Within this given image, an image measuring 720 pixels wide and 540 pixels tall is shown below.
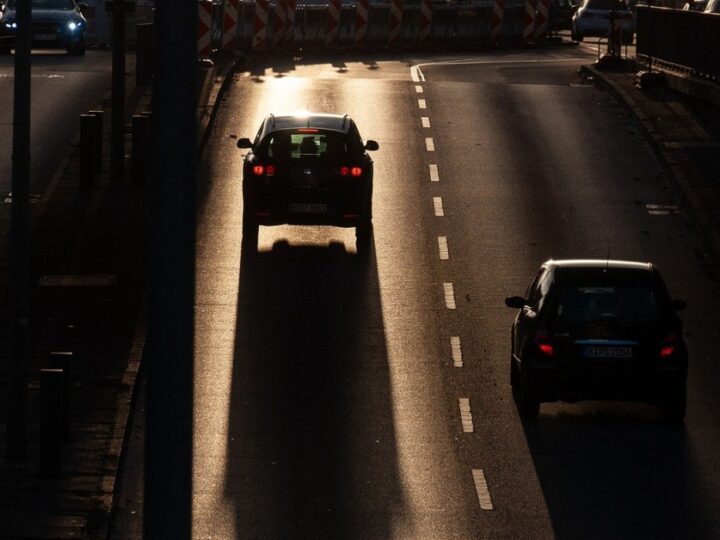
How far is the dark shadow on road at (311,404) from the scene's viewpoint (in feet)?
45.4

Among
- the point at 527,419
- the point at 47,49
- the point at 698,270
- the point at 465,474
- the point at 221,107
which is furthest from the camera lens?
the point at 47,49

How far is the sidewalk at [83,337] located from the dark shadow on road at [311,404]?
1105mm

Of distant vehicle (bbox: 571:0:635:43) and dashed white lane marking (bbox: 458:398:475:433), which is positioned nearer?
dashed white lane marking (bbox: 458:398:475:433)

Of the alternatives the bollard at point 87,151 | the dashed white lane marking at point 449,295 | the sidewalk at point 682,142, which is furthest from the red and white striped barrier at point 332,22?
the dashed white lane marking at point 449,295

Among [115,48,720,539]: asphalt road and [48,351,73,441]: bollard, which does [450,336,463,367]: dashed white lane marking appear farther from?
[48,351,73,441]: bollard

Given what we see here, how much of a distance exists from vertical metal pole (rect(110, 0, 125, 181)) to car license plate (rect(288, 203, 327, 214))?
4822 mm

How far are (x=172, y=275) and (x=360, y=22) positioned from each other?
1779 inches

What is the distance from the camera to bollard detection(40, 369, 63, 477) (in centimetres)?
1327

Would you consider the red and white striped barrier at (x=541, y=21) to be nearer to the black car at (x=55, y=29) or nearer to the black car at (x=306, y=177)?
the black car at (x=55, y=29)

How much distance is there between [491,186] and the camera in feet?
95.5

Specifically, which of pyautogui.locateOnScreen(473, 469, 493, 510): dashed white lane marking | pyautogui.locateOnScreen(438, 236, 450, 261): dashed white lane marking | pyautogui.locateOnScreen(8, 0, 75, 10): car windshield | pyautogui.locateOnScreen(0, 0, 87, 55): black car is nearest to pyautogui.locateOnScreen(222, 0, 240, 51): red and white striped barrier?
pyautogui.locateOnScreen(0, 0, 87, 55): black car

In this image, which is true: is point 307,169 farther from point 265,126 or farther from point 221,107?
point 221,107

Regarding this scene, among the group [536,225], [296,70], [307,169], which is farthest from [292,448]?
[296,70]

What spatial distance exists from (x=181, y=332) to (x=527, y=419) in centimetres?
1111
